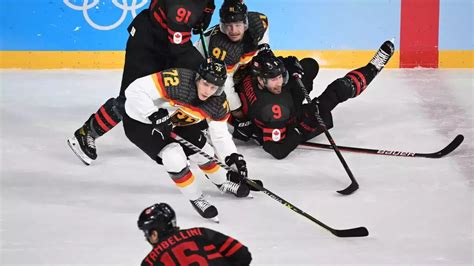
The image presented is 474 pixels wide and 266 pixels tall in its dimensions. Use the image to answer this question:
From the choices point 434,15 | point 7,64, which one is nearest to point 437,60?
point 434,15

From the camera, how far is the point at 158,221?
3.45 meters

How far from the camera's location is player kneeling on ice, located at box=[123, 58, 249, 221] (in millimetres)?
4754

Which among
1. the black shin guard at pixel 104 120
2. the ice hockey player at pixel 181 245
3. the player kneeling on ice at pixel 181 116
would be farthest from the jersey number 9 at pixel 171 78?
the ice hockey player at pixel 181 245

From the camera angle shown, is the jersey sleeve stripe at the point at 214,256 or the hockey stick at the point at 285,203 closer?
the jersey sleeve stripe at the point at 214,256

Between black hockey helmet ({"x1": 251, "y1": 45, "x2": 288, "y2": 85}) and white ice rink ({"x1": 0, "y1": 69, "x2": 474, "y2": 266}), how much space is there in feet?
1.37

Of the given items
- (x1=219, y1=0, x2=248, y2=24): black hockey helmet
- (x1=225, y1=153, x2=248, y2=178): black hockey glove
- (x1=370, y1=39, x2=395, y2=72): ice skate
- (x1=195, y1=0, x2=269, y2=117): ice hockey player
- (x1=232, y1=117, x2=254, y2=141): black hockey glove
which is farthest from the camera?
(x1=370, y1=39, x2=395, y2=72): ice skate

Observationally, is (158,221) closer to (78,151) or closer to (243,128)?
(78,151)

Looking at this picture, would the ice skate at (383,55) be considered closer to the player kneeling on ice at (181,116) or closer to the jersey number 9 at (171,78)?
the player kneeling on ice at (181,116)

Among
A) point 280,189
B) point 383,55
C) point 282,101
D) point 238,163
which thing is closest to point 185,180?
point 238,163

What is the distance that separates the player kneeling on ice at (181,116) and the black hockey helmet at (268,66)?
27.8 inches

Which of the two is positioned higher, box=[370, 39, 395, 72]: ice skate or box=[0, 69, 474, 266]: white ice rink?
box=[370, 39, 395, 72]: ice skate

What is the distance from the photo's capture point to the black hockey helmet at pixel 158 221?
11.3ft

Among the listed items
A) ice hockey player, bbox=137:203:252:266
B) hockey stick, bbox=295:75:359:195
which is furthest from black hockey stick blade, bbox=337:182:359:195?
ice hockey player, bbox=137:203:252:266

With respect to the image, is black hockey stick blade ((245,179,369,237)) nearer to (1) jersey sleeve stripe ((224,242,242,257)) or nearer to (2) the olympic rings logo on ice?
(1) jersey sleeve stripe ((224,242,242,257))
